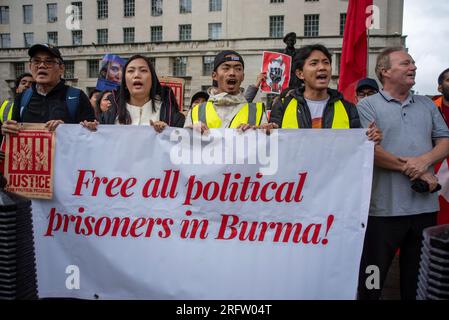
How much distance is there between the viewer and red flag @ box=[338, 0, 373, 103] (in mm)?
5491

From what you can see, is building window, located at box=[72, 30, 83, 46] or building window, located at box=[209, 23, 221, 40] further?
building window, located at box=[72, 30, 83, 46]

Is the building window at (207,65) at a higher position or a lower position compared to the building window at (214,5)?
lower

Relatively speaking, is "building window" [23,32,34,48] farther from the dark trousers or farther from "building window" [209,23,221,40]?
the dark trousers

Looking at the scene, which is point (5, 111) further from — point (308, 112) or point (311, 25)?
point (311, 25)

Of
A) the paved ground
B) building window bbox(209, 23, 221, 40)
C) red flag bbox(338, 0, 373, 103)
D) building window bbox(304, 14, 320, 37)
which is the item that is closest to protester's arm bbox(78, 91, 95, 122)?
the paved ground

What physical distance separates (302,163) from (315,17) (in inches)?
1429

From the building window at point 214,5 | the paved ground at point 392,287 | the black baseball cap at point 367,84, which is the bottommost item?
the paved ground at point 392,287

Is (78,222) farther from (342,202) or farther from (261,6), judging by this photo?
(261,6)

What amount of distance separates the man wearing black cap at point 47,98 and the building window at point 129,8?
132 ft

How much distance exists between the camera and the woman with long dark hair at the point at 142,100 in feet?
10.1

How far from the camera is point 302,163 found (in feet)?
8.94

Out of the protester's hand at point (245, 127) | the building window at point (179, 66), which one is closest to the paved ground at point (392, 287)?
the protester's hand at point (245, 127)

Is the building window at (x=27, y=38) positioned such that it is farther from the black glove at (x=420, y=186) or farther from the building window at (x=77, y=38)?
the black glove at (x=420, y=186)
